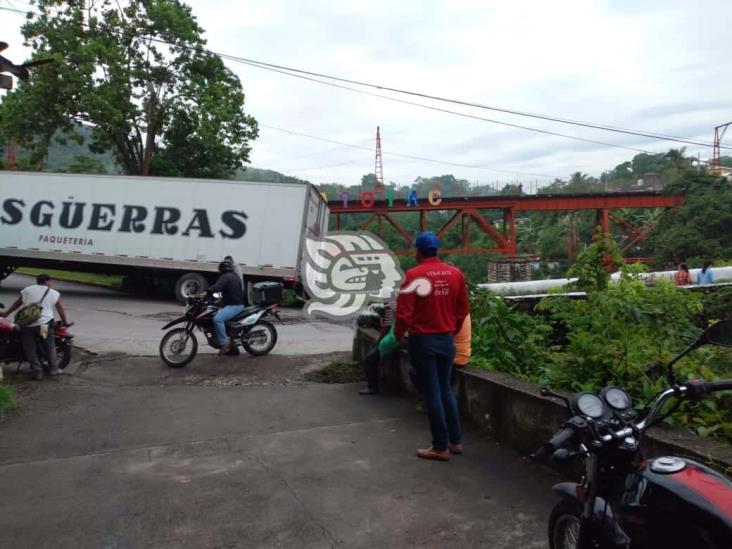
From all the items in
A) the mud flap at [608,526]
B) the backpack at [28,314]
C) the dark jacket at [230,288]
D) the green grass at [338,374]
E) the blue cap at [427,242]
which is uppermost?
the blue cap at [427,242]

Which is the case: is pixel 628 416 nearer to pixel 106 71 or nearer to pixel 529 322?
pixel 529 322

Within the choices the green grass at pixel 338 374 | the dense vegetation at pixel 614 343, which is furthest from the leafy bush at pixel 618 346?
the green grass at pixel 338 374

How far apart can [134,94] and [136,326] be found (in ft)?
49.6

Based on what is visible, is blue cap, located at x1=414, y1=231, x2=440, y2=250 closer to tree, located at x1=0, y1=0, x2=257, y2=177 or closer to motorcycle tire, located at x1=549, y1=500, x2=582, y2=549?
motorcycle tire, located at x1=549, y1=500, x2=582, y2=549

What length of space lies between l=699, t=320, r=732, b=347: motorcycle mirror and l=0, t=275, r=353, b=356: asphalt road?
815cm

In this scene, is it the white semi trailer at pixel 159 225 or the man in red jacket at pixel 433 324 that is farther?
the white semi trailer at pixel 159 225

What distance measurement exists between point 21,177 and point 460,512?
18.7 m

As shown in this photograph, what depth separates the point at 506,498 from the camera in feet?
12.7

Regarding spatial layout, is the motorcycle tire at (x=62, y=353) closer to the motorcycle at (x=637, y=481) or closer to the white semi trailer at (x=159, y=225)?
the motorcycle at (x=637, y=481)

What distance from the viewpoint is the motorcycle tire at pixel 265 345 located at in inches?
358

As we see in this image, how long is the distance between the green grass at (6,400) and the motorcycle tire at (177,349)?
2269 mm

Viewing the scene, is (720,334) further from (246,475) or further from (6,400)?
Result: (6,400)

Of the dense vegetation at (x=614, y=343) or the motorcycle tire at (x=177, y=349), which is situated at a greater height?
the dense vegetation at (x=614, y=343)

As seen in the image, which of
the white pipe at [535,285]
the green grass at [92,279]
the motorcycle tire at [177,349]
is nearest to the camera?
the motorcycle tire at [177,349]
